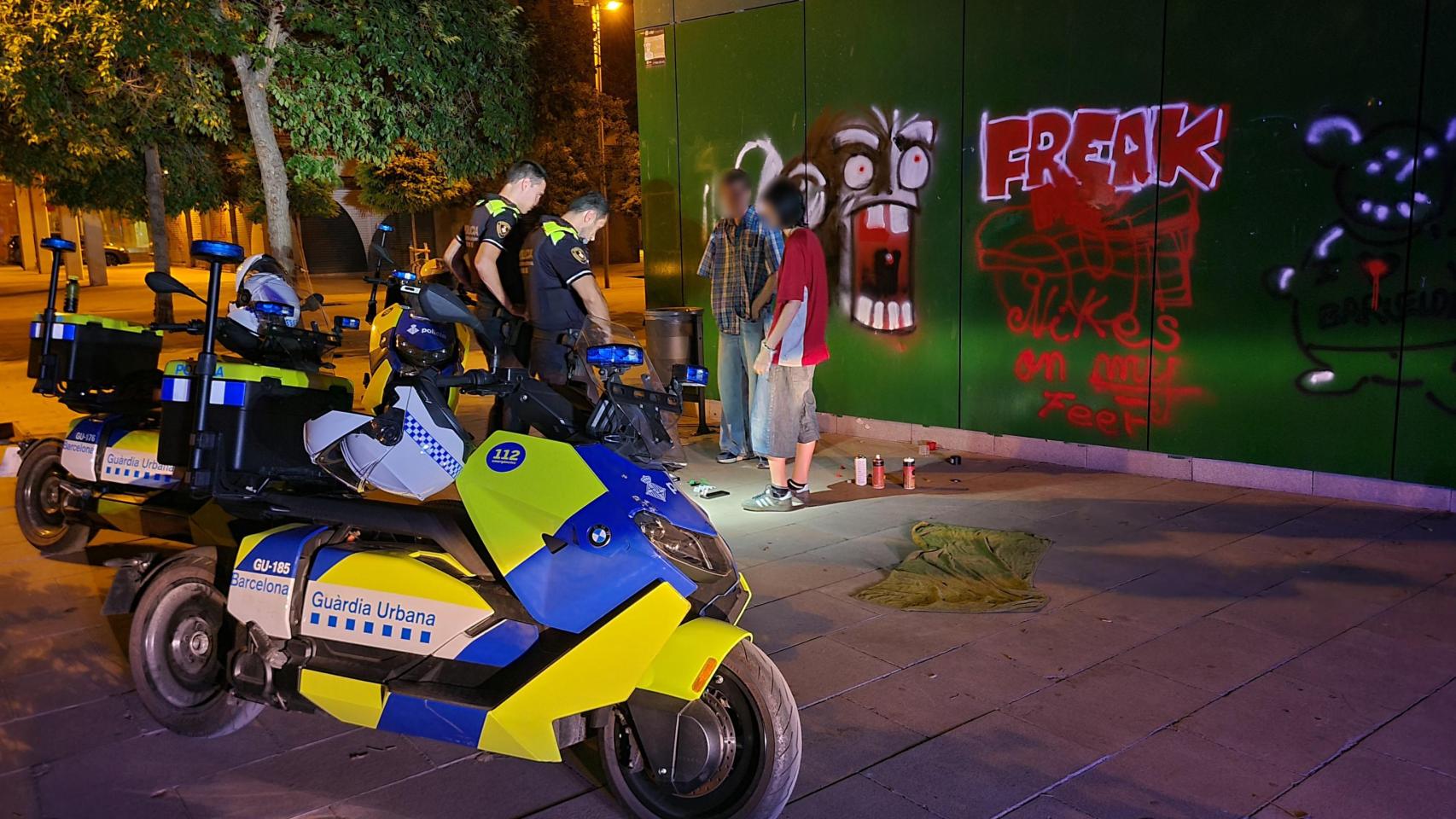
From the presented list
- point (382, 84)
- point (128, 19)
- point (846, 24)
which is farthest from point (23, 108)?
point (846, 24)

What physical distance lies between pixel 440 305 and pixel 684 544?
106 cm

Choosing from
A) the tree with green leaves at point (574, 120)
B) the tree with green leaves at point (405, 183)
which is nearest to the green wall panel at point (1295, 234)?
the tree with green leaves at point (574, 120)

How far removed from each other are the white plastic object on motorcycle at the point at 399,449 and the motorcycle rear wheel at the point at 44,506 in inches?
140

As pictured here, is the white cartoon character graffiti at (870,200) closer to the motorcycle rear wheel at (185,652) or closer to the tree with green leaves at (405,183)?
the motorcycle rear wheel at (185,652)

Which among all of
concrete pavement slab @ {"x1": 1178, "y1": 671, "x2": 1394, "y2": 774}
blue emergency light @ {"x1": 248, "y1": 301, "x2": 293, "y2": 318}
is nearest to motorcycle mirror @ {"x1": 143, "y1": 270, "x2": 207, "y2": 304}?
blue emergency light @ {"x1": 248, "y1": 301, "x2": 293, "y2": 318}

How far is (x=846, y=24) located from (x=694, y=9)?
1.77m

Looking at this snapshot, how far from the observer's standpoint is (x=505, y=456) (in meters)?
3.30

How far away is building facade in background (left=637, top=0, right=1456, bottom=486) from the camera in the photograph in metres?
6.59

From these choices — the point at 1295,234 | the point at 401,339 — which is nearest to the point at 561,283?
the point at 401,339

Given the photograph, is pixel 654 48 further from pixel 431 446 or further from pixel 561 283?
pixel 431 446

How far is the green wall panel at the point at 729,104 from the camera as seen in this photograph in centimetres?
958

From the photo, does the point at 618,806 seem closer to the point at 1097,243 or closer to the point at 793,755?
the point at 793,755

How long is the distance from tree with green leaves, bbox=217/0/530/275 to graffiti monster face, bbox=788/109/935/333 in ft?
17.6

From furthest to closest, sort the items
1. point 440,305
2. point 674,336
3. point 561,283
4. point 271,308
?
point 674,336, point 561,283, point 271,308, point 440,305
